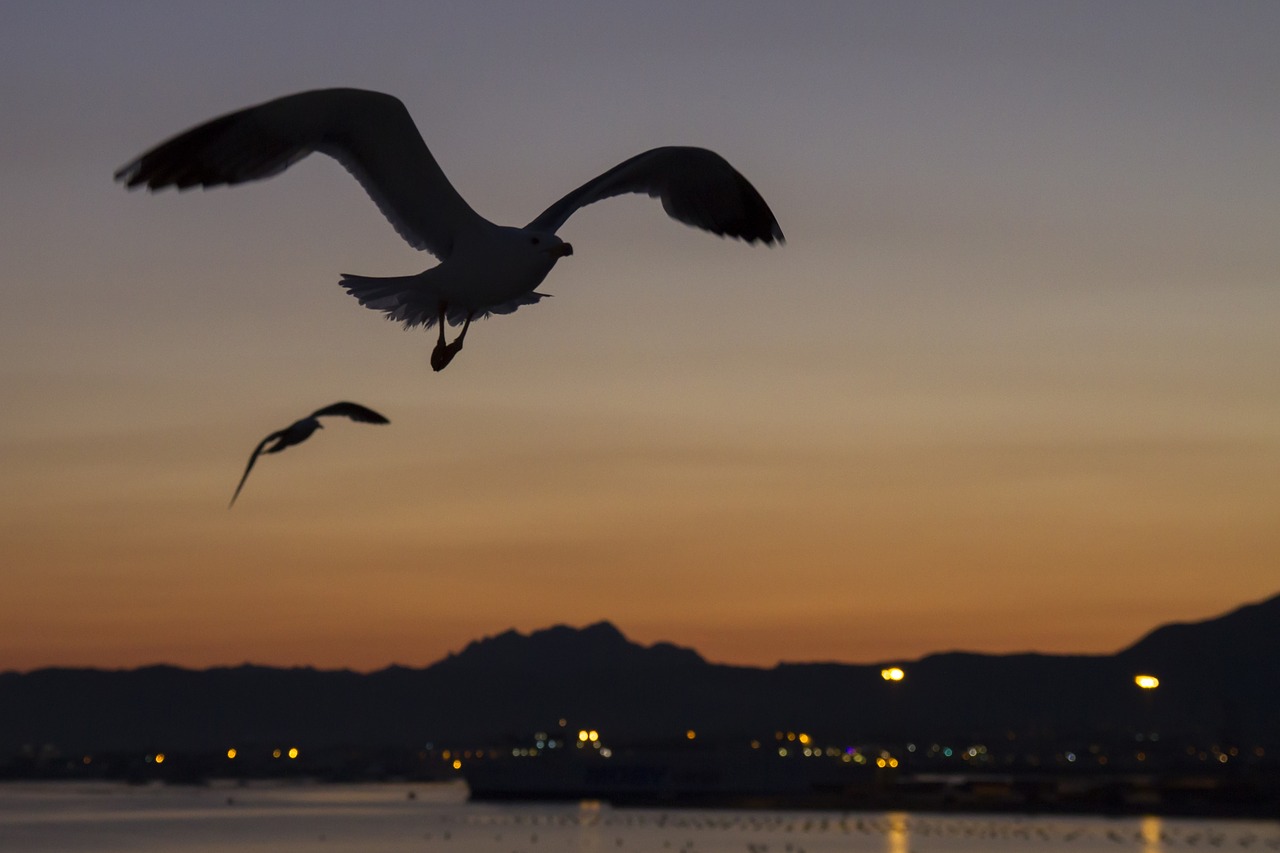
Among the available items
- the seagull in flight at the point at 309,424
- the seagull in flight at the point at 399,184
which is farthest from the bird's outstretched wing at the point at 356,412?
the seagull in flight at the point at 399,184

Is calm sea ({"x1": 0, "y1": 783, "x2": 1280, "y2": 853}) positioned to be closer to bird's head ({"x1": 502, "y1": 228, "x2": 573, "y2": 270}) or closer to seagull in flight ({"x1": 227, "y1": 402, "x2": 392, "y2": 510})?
seagull in flight ({"x1": 227, "y1": 402, "x2": 392, "y2": 510})

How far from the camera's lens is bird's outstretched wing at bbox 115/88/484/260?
30.4 ft

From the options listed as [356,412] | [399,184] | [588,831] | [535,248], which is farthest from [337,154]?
[588,831]

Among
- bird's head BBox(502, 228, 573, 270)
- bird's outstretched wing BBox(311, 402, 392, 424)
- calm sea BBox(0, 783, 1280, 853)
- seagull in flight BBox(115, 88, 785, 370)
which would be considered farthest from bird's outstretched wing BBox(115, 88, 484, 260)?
calm sea BBox(0, 783, 1280, 853)

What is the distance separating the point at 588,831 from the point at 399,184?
82.7 meters

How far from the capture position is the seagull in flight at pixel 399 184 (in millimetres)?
9367

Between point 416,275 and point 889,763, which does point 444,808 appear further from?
point 416,275

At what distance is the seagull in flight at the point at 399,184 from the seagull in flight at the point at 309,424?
3.52m

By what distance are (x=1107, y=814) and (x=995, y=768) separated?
101169 millimetres

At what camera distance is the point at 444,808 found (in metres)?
135

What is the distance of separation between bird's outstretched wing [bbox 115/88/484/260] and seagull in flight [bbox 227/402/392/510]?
141 inches

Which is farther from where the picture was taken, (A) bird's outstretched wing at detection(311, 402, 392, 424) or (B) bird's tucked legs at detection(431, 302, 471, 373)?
(A) bird's outstretched wing at detection(311, 402, 392, 424)

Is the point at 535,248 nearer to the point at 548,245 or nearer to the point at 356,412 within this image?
the point at 548,245

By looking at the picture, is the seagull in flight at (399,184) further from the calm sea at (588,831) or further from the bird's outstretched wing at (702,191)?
the calm sea at (588,831)
